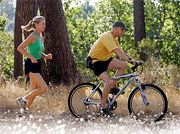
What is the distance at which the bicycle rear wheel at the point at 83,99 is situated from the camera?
8484 millimetres

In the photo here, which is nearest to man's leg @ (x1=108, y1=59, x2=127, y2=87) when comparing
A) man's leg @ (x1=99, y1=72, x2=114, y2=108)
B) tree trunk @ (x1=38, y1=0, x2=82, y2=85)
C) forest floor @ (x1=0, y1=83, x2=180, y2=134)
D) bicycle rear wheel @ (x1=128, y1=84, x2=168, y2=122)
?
man's leg @ (x1=99, y1=72, x2=114, y2=108)

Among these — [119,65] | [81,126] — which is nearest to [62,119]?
[81,126]

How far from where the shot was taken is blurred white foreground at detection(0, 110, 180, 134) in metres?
6.72

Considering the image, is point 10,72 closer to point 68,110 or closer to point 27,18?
point 27,18

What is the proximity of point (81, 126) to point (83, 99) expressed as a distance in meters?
0.87

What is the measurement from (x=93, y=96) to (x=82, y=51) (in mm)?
25246

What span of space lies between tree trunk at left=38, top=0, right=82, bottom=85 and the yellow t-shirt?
3391 mm

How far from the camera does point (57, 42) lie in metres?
11.5

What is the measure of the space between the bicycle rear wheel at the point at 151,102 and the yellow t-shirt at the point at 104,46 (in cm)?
83

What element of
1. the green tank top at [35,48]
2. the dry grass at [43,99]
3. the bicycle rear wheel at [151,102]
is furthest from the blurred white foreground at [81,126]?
the green tank top at [35,48]

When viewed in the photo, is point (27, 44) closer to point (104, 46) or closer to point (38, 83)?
point (38, 83)

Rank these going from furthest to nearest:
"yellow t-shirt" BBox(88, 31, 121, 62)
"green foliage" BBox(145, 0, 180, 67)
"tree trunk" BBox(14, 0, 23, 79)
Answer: "green foliage" BBox(145, 0, 180, 67) → "tree trunk" BBox(14, 0, 23, 79) → "yellow t-shirt" BBox(88, 31, 121, 62)

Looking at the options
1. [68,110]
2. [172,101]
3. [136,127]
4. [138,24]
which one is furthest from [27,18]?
[138,24]

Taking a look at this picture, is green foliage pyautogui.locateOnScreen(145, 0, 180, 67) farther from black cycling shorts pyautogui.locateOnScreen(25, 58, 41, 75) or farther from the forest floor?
black cycling shorts pyautogui.locateOnScreen(25, 58, 41, 75)
